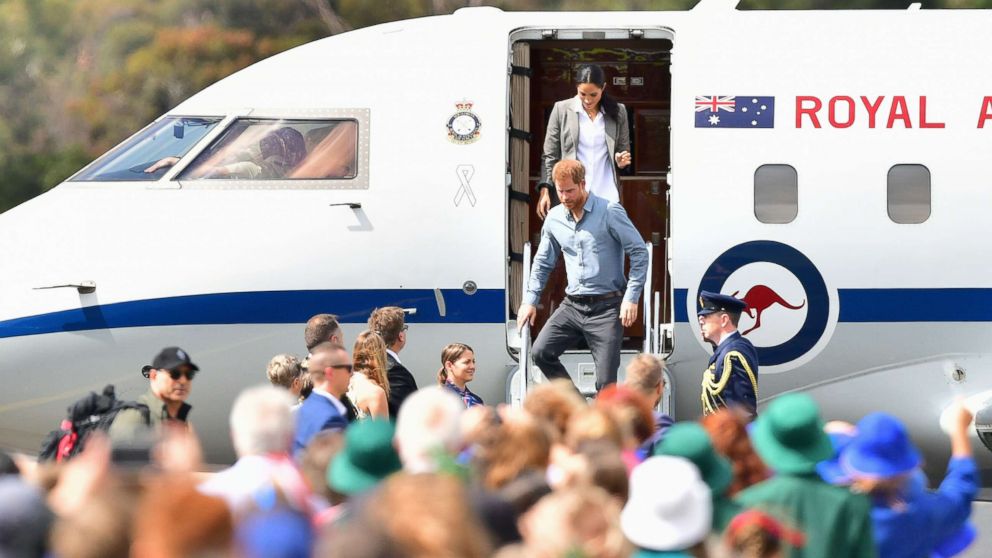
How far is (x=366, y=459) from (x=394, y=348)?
480 centimetres

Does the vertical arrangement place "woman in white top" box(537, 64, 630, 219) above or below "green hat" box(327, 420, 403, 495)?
above

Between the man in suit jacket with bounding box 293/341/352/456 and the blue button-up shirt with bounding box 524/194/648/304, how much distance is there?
302cm

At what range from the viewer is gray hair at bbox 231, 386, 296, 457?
5.69 m

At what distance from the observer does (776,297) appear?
1123 centimetres

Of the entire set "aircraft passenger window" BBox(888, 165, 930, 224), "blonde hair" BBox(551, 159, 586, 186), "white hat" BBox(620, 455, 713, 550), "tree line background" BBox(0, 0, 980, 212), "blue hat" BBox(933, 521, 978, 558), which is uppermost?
"tree line background" BBox(0, 0, 980, 212)

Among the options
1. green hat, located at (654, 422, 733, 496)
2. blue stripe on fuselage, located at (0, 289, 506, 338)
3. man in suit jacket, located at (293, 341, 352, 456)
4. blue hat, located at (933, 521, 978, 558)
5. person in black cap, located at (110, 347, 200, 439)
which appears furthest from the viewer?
blue stripe on fuselage, located at (0, 289, 506, 338)

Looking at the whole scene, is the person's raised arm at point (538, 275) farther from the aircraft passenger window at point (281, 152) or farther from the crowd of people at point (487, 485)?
the crowd of people at point (487, 485)

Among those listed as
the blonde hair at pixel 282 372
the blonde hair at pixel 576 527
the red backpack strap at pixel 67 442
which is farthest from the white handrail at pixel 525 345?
the blonde hair at pixel 576 527

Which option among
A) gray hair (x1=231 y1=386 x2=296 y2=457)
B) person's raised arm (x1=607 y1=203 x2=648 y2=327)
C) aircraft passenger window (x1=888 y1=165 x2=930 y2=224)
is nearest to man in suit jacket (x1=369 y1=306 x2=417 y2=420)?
person's raised arm (x1=607 y1=203 x2=648 y2=327)

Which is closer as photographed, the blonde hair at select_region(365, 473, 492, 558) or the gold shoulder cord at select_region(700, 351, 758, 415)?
the blonde hair at select_region(365, 473, 492, 558)

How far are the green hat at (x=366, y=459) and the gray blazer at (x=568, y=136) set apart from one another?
6.32 meters

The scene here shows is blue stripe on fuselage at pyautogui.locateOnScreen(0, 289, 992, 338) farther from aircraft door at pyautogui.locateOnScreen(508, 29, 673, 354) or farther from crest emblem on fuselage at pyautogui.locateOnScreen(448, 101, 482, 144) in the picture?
crest emblem on fuselage at pyautogui.locateOnScreen(448, 101, 482, 144)

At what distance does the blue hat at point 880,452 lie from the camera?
5.81m

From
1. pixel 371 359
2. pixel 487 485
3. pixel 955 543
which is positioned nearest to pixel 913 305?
pixel 371 359
